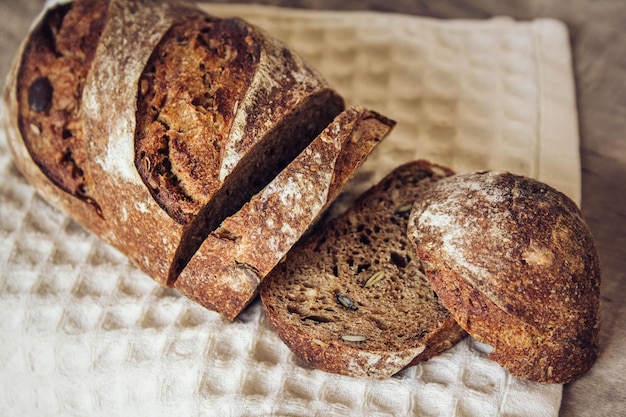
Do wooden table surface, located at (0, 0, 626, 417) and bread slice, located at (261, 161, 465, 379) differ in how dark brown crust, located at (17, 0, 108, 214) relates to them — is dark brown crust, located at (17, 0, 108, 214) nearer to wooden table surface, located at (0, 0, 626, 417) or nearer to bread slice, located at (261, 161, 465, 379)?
bread slice, located at (261, 161, 465, 379)

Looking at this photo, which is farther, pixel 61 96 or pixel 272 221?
pixel 61 96

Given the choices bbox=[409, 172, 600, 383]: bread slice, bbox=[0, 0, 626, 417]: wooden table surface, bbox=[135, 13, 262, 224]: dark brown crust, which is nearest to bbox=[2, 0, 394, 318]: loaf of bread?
bbox=[135, 13, 262, 224]: dark brown crust

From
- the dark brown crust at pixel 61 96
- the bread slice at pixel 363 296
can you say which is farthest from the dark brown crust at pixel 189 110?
the bread slice at pixel 363 296

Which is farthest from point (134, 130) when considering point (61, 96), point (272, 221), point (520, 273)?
point (520, 273)

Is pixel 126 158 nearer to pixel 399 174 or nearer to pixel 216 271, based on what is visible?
pixel 216 271

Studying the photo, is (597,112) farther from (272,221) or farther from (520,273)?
(272,221)

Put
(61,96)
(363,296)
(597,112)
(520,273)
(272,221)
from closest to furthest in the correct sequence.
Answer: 1. (520,273)
2. (272,221)
3. (363,296)
4. (61,96)
5. (597,112)
